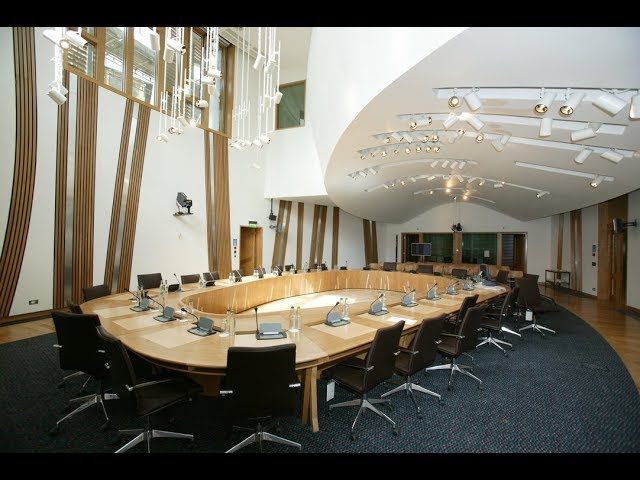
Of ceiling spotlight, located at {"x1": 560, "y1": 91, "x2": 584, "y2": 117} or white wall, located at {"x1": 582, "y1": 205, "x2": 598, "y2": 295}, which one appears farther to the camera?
white wall, located at {"x1": 582, "y1": 205, "x2": 598, "y2": 295}

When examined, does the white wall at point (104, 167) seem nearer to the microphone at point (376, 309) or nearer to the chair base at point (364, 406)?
the microphone at point (376, 309)

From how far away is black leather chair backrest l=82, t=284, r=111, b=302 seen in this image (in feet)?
14.4

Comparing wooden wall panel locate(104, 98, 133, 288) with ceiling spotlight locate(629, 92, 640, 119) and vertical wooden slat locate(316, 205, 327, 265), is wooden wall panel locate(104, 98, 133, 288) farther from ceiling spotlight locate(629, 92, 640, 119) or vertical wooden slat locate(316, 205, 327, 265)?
ceiling spotlight locate(629, 92, 640, 119)

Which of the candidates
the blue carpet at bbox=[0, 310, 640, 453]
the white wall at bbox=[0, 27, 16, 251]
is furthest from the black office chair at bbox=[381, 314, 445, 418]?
the white wall at bbox=[0, 27, 16, 251]

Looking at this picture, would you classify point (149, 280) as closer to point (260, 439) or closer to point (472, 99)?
point (260, 439)

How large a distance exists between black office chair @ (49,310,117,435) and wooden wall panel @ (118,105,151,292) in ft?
15.3

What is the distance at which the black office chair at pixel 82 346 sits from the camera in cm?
251

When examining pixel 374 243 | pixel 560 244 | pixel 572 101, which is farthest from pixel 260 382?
pixel 374 243

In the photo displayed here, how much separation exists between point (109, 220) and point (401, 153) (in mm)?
6241

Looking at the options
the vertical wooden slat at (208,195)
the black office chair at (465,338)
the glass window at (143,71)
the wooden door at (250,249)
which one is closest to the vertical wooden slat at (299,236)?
the wooden door at (250,249)

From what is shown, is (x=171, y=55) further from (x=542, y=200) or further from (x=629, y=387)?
(x=542, y=200)

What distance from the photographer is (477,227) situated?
13594mm

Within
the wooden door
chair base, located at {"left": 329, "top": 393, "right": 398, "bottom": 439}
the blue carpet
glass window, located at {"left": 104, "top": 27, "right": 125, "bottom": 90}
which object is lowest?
the blue carpet
